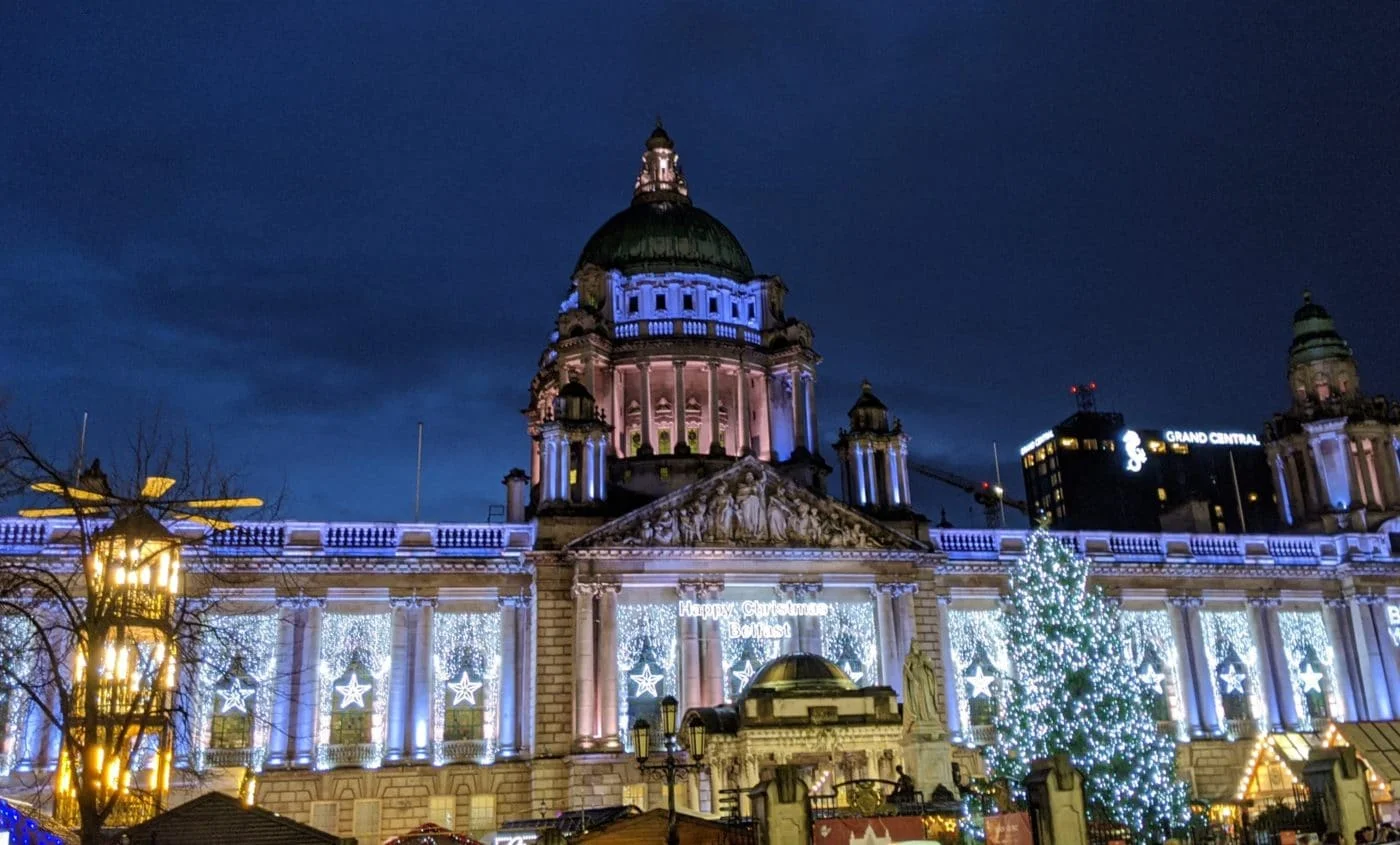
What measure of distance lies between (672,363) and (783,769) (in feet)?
135

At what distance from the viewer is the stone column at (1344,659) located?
2267 inches

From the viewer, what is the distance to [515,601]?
50.8 m

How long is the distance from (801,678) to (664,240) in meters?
37.1

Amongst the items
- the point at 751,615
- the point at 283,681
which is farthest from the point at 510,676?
the point at 751,615

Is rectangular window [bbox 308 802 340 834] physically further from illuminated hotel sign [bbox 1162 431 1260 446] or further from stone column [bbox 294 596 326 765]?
illuminated hotel sign [bbox 1162 431 1260 446]

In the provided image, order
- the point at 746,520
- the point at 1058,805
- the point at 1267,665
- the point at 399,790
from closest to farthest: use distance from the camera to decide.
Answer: the point at 1058,805, the point at 399,790, the point at 746,520, the point at 1267,665

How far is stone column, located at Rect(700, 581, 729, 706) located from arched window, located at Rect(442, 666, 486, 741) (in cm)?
940

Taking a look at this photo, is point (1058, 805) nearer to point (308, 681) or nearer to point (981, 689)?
point (981, 689)

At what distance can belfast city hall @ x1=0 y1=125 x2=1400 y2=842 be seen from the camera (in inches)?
1811

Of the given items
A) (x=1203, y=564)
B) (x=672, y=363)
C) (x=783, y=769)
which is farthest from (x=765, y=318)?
(x=783, y=769)

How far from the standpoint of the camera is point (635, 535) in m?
49.6

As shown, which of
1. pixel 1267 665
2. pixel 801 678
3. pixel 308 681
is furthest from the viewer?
pixel 1267 665

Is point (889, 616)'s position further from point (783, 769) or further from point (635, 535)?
point (783, 769)

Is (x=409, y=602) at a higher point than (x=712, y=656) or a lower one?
higher
